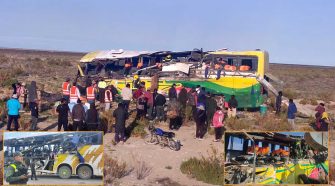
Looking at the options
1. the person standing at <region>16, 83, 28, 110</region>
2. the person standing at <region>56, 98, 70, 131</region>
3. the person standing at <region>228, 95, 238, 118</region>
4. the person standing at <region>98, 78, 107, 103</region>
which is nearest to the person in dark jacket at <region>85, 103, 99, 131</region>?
the person standing at <region>56, 98, 70, 131</region>

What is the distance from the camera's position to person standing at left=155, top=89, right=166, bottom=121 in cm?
1728

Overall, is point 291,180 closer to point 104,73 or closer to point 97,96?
point 97,96

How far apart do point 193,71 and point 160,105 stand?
453 cm

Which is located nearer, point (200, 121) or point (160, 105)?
point (200, 121)

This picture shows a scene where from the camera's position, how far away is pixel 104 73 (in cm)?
2233

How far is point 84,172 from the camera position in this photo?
7.98 meters

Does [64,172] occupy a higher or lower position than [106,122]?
lower

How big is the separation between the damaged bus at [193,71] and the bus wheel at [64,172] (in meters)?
13.1

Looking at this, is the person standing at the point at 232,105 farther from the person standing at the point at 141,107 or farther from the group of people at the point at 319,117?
the person standing at the point at 141,107

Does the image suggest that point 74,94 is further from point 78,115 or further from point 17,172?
point 17,172

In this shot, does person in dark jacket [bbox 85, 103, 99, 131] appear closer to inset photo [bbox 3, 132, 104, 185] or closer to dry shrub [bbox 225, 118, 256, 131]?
inset photo [bbox 3, 132, 104, 185]

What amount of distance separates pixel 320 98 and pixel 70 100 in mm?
20390

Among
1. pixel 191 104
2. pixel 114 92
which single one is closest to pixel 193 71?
pixel 191 104

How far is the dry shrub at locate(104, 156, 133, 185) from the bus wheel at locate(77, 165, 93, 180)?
2.92 metres
